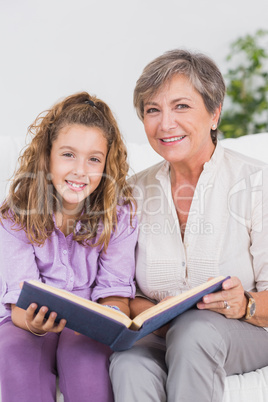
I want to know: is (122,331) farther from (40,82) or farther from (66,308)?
(40,82)

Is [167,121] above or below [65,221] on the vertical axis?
above

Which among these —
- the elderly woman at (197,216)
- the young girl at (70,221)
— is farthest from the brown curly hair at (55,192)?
the elderly woman at (197,216)

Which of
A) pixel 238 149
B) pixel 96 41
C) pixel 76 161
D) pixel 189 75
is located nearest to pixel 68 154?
pixel 76 161

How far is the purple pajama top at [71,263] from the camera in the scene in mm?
1543

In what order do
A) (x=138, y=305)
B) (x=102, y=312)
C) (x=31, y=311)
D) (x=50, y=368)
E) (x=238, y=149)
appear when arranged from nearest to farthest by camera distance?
(x=102, y=312) → (x=31, y=311) → (x=50, y=368) → (x=138, y=305) → (x=238, y=149)

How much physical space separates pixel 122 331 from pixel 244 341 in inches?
14.7

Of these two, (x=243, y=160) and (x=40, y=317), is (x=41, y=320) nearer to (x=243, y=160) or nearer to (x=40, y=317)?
(x=40, y=317)

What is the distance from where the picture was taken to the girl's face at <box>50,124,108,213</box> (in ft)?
5.25

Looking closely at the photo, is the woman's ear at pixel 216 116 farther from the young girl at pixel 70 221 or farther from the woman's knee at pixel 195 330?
the woman's knee at pixel 195 330

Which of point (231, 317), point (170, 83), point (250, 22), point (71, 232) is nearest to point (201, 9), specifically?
point (250, 22)

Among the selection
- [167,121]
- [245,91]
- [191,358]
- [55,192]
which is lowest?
[191,358]

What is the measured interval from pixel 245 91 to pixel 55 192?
2.43 meters

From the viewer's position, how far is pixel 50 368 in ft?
4.64

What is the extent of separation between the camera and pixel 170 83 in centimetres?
157
